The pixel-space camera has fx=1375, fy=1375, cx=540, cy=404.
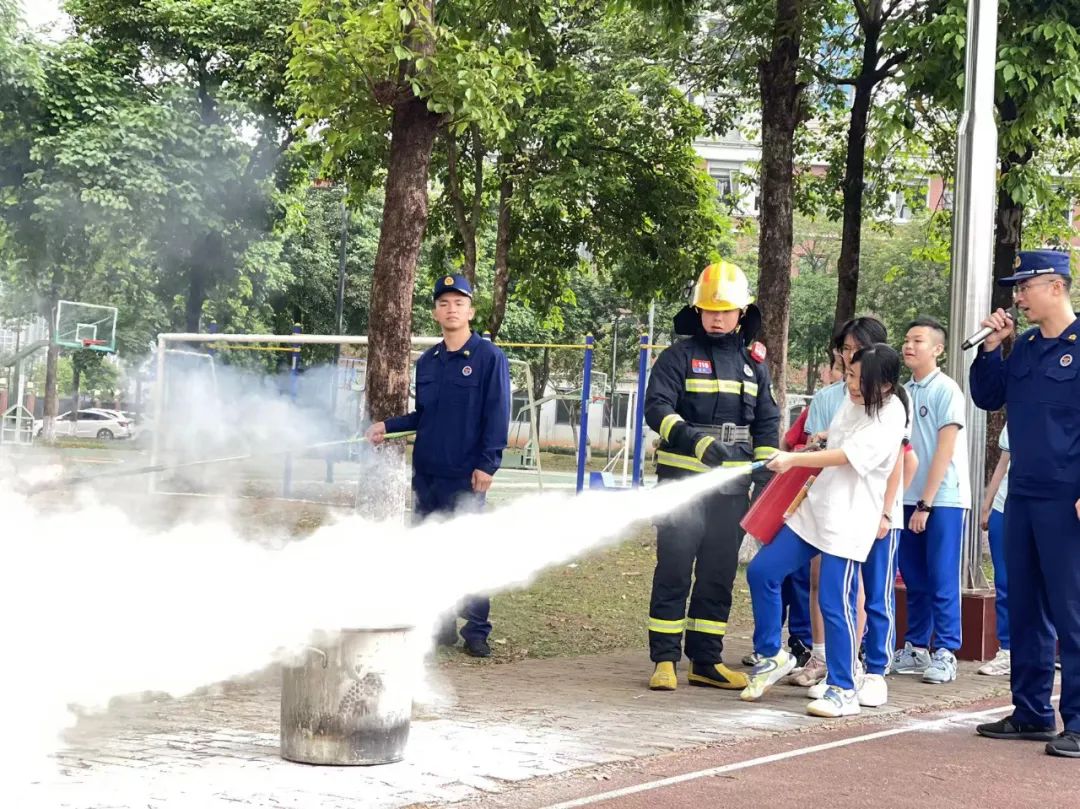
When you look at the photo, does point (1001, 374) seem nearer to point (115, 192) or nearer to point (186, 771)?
point (186, 771)

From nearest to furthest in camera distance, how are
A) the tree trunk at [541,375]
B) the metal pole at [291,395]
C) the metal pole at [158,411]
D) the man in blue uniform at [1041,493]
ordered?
the man in blue uniform at [1041,493] → the metal pole at [291,395] → the metal pole at [158,411] → the tree trunk at [541,375]

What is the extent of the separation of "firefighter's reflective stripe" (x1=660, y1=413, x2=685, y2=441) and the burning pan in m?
2.35

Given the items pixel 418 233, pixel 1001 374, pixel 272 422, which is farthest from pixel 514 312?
pixel 1001 374

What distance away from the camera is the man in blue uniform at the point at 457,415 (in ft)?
26.5

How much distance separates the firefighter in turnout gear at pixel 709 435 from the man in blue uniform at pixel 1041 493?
134 centimetres

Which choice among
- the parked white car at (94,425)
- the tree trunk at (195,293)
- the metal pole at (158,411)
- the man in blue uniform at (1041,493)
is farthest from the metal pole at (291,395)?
the parked white car at (94,425)

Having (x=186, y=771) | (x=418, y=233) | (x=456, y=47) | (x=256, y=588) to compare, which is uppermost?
(x=456, y=47)

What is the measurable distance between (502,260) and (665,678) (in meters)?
14.4

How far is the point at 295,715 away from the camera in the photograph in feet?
17.5

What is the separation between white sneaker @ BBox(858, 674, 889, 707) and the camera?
7297mm

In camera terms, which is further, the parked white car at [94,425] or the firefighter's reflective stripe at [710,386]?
the parked white car at [94,425]

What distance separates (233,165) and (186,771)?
26.4m

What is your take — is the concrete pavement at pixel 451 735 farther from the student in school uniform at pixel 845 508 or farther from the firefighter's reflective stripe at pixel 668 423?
the firefighter's reflective stripe at pixel 668 423

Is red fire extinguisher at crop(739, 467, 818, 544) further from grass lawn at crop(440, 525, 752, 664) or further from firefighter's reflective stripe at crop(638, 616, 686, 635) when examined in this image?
grass lawn at crop(440, 525, 752, 664)
